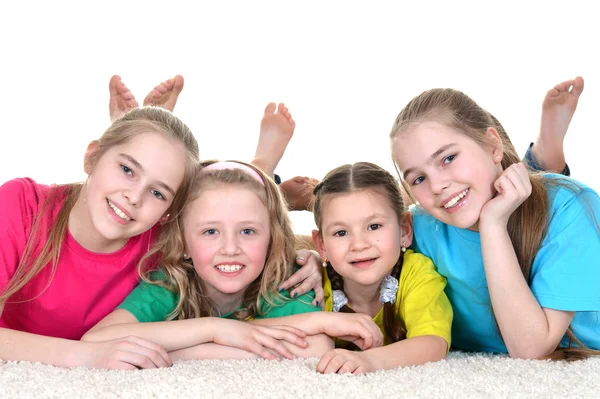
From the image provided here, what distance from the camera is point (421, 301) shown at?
5.91 feet

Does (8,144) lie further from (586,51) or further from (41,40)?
(586,51)

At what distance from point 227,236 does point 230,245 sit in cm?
3

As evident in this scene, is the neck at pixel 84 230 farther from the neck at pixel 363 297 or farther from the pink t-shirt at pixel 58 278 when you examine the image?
the neck at pixel 363 297

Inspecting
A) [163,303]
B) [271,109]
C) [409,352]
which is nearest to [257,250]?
[163,303]

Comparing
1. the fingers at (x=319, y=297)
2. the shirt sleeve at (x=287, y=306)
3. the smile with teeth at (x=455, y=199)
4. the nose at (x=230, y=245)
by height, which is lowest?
the shirt sleeve at (x=287, y=306)

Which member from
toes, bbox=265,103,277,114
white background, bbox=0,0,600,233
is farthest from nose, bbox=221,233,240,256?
white background, bbox=0,0,600,233

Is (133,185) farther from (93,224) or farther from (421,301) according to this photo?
(421,301)

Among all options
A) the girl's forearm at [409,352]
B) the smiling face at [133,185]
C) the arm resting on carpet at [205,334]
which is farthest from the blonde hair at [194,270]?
the girl's forearm at [409,352]

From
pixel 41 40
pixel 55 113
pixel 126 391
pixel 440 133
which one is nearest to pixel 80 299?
pixel 126 391

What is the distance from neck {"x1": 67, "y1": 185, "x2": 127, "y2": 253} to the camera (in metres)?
1.89

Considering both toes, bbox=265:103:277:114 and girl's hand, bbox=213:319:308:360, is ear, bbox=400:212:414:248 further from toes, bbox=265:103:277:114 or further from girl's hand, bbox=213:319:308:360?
toes, bbox=265:103:277:114

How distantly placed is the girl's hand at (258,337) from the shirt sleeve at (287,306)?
18cm

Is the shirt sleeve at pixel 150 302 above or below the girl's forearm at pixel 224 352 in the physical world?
above

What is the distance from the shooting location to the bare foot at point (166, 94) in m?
2.41
